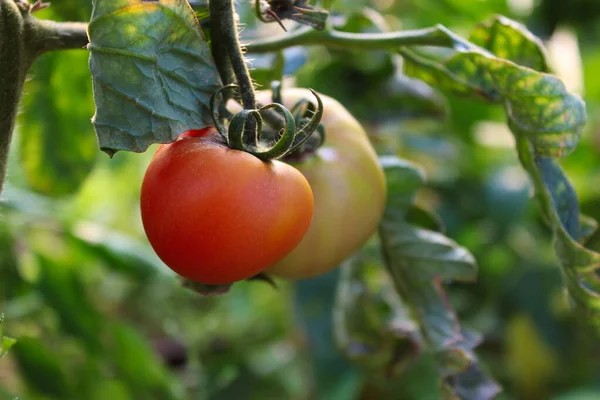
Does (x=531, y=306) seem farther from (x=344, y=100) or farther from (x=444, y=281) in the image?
(x=444, y=281)

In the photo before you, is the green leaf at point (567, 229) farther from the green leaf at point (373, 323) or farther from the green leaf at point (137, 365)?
the green leaf at point (137, 365)

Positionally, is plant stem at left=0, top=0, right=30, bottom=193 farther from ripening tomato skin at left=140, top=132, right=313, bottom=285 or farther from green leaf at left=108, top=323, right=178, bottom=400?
green leaf at left=108, top=323, right=178, bottom=400

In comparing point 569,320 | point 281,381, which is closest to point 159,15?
point 281,381

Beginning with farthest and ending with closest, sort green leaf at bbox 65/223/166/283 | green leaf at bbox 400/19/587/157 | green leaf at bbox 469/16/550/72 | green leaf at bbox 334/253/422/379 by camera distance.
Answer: green leaf at bbox 65/223/166/283 < green leaf at bbox 334/253/422/379 < green leaf at bbox 469/16/550/72 < green leaf at bbox 400/19/587/157

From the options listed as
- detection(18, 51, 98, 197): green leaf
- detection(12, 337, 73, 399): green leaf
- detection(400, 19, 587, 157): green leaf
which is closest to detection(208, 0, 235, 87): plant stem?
detection(400, 19, 587, 157): green leaf

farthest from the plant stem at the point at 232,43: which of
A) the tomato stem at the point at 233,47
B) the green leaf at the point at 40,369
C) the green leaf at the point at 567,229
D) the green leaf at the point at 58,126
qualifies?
the green leaf at the point at 40,369

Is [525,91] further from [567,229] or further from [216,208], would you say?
[216,208]
